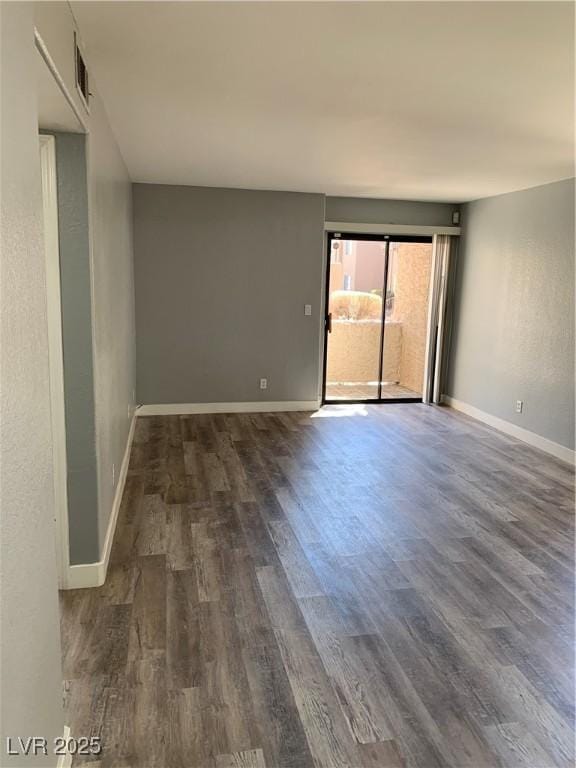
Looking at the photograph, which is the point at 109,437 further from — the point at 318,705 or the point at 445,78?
the point at 445,78

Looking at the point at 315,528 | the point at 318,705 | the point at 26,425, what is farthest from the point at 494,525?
the point at 26,425

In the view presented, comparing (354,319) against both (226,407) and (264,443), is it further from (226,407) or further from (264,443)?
(264,443)

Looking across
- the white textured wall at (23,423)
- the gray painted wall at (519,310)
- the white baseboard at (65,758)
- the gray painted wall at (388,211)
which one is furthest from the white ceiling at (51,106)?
the gray painted wall at (388,211)

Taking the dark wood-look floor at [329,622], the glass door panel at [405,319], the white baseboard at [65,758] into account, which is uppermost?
the glass door panel at [405,319]

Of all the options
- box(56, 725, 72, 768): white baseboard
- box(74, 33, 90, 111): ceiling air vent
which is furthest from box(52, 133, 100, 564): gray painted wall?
box(56, 725, 72, 768): white baseboard

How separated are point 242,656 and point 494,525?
6.85 feet

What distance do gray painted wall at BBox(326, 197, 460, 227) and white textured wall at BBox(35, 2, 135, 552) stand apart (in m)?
2.97

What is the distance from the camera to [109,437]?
3375 mm

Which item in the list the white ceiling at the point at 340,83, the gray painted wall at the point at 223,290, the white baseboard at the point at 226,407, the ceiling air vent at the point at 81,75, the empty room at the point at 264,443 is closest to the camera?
the empty room at the point at 264,443

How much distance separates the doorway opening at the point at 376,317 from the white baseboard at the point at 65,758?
5502 millimetres

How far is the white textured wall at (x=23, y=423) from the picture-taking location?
118 centimetres

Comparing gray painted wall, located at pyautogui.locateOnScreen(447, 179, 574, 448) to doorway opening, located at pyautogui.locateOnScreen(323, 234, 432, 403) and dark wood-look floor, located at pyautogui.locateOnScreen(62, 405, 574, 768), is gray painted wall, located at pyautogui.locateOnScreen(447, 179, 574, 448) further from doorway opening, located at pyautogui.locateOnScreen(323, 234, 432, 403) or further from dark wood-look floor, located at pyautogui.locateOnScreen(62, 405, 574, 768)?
dark wood-look floor, located at pyautogui.locateOnScreen(62, 405, 574, 768)

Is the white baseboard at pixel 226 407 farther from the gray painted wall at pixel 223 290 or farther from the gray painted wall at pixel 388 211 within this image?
the gray painted wall at pixel 388 211

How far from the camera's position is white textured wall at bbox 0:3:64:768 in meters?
1.18
